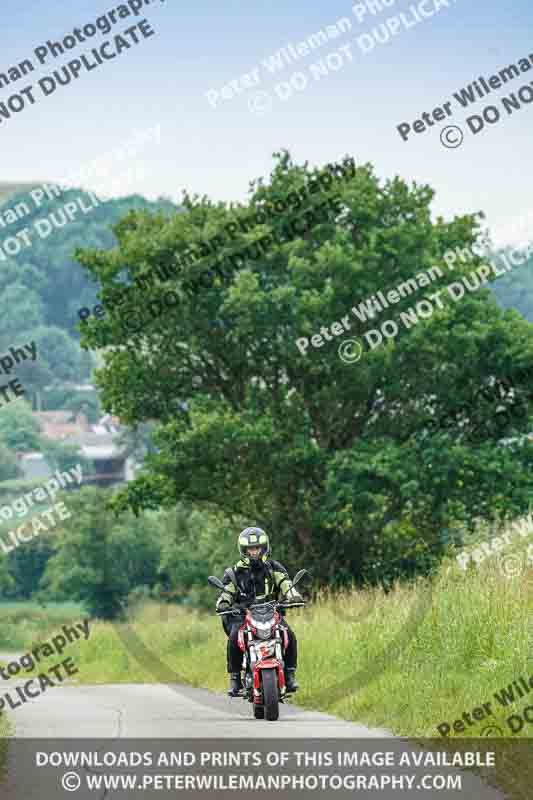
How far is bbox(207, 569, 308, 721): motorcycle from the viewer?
14688 mm

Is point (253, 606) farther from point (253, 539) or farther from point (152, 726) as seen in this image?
point (152, 726)

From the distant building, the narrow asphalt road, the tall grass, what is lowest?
the narrow asphalt road

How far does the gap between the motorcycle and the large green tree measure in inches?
906

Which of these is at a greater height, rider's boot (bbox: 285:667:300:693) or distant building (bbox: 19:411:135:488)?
distant building (bbox: 19:411:135:488)

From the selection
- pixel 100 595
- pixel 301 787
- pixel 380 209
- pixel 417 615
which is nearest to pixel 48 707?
pixel 417 615

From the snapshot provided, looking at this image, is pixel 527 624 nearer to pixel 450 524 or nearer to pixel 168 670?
pixel 168 670

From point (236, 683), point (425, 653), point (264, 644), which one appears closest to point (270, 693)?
point (264, 644)

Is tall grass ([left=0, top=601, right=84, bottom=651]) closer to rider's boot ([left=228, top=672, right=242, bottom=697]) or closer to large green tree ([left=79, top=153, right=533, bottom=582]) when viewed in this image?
large green tree ([left=79, top=153, right=533, bottom=582])

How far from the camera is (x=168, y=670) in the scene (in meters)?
31.2

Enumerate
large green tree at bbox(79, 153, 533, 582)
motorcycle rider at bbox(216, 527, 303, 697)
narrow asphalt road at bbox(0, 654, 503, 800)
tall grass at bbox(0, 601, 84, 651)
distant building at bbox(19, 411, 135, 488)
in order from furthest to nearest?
distant building at bbox(19, 411, 135, 488) < tall grass at bbox(0, 601, 84, 651) < large green tree at bbox(79, 153, 533, 582) < motorcycle rider at bbox(216, 527, 303, 697) < narrow asphalt road at bbox(0, 654, 503, 800)

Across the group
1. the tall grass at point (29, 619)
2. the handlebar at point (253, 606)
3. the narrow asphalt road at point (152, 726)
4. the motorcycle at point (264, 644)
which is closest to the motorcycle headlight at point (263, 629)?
the motorcycle at point (264, 644)

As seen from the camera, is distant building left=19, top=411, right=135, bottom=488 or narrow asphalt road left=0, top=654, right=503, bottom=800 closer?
narrow asphalt road left=0, top=654, right=503, bottom=800

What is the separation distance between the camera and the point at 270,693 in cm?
1502

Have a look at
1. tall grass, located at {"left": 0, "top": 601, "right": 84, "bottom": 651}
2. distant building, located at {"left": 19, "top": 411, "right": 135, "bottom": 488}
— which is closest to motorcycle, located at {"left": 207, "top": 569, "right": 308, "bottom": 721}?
tall grass, located at {"left": 0, "top": 601, "right": 84, "bottom": 651}
